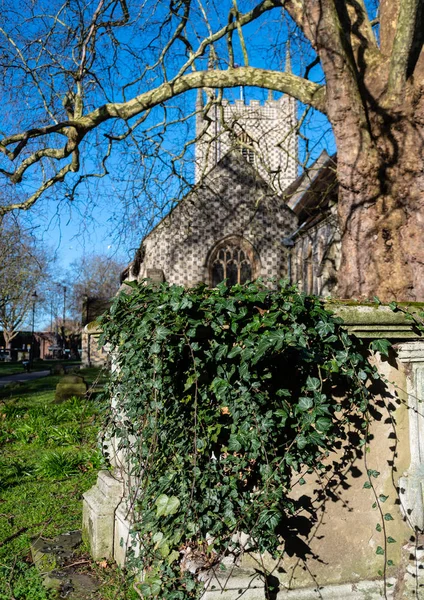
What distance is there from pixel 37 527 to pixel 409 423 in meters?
3.59

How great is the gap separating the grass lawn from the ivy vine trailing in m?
0.59

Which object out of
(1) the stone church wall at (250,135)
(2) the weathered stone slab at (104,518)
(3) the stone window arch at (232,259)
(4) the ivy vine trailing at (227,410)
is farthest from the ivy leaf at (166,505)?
(3) the stone window arch at (232,259)

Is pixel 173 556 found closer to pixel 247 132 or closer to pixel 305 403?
pixel 305 403

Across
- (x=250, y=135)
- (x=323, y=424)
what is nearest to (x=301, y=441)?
(x=323, y=424)

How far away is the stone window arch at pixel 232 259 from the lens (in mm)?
22266

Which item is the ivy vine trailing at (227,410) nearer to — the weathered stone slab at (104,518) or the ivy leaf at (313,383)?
the ivy leaf at (313,383)

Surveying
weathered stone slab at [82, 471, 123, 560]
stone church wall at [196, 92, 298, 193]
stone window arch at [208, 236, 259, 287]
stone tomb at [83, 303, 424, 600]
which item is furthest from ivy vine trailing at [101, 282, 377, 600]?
stone window arch at [208, 236, 259, 287]

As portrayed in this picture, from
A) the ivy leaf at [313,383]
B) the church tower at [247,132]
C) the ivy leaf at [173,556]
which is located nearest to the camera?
the ivy leaf at [313,383]

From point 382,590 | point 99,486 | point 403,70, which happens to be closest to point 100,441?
point 99,486

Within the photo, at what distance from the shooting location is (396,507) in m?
3.41

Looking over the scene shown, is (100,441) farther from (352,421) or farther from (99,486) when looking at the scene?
(352,421)

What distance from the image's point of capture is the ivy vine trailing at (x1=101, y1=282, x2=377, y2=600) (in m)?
2.96

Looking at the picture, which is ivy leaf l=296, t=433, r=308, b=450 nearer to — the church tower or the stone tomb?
the stone tomb

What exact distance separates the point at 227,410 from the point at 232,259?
19399mm
